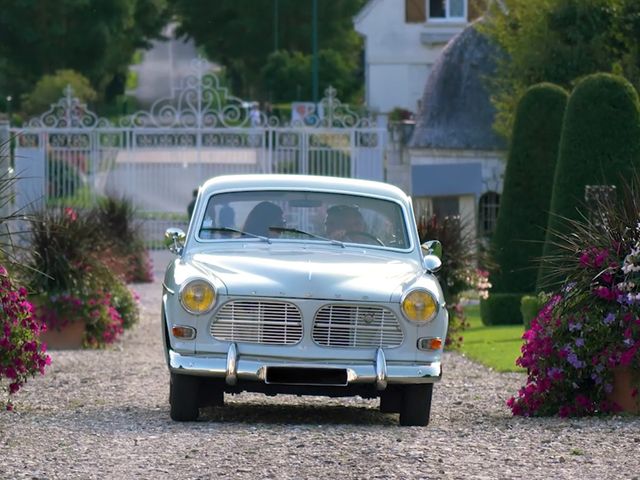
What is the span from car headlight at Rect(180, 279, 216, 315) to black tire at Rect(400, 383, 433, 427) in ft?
4.50

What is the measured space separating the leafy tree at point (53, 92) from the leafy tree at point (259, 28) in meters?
12.5

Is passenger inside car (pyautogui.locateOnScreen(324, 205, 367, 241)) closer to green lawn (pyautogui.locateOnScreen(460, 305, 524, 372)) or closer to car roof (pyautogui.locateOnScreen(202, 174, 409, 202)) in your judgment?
car roof (pyautogui.locateOnScreen(202, 174, 409, 202))

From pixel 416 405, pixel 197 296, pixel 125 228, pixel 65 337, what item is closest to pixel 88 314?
pixel 65 337

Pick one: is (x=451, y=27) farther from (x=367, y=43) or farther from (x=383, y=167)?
(x=383, y=167)

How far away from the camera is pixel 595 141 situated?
1661 cm

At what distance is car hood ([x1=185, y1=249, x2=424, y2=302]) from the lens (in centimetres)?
904

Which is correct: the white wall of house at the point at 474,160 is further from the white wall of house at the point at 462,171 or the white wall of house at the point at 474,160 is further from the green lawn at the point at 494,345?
the green lawn at the point at 494,345

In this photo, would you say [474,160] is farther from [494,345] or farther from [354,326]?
[354,326]

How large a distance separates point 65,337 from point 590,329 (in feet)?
27.6

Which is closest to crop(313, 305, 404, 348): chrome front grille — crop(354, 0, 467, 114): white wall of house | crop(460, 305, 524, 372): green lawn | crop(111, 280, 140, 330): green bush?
crop(460, 305, 524, 372): green lawn

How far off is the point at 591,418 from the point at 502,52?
22.6 metres

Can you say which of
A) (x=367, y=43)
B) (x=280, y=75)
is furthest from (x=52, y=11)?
(x=367, y=43)

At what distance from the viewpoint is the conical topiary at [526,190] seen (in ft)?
63.7

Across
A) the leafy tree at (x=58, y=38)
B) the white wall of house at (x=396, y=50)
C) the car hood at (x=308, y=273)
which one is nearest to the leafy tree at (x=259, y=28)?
the leafy tree at (x=58, y=38)
